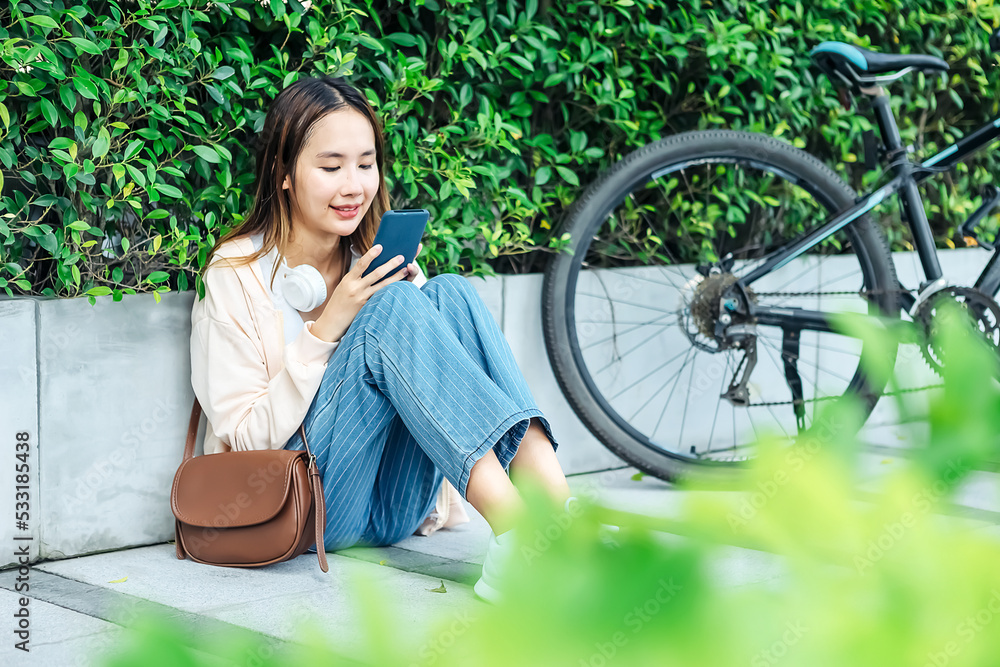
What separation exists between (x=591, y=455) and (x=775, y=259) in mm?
757

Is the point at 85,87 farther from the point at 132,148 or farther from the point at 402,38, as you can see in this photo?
the point at 402,38

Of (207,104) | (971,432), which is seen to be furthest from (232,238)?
(971,432)

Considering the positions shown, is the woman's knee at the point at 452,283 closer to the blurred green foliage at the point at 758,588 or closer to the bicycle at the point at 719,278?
the bicycle at the point at 719,278

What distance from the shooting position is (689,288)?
2.75 meters

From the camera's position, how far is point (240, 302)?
211 cm

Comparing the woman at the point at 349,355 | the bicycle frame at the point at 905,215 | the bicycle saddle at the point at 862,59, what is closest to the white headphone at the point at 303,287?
the woman at the point at 349,355

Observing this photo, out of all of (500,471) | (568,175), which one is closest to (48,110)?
(500,471)

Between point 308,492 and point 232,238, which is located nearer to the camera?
point 308,492

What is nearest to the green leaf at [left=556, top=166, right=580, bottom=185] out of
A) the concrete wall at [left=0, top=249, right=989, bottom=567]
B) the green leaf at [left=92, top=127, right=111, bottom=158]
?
the concrete wall at [left=0, top=249, right=989, bottom=567]

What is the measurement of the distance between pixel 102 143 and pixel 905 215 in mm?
2050

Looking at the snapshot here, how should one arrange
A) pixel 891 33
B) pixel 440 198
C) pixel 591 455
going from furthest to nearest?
pixel 891 33 → pixel 591 455 → pixel 440 198

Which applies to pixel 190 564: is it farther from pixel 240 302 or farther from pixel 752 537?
pixel 752 537

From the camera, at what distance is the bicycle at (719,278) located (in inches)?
105

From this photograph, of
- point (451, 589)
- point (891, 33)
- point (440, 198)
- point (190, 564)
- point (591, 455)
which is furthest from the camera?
point (891, 33)
